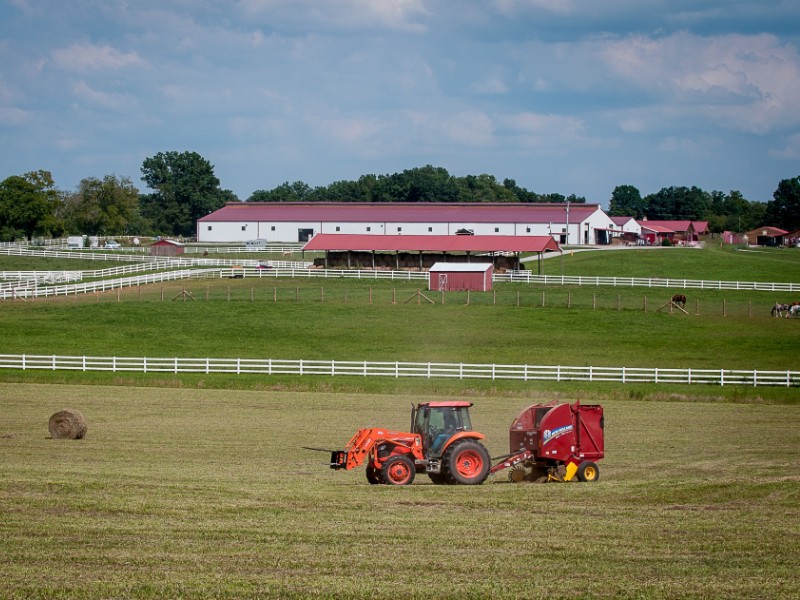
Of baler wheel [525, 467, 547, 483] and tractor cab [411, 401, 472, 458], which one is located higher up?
tractor cab [411, 401, 472, 458]

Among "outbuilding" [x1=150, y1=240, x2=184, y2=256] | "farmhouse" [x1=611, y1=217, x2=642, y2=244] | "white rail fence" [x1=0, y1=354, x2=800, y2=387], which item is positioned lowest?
"white rail fence" [x1=0, y1=354, x2=800, y2=387]

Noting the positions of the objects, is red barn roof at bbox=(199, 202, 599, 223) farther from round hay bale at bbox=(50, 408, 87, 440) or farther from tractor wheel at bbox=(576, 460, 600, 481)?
tractor wheel at bbox=(576, 460, 600, 481)

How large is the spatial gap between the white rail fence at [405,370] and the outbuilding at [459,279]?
3047 centimetres

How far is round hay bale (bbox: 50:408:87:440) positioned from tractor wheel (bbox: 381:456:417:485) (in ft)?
36.9

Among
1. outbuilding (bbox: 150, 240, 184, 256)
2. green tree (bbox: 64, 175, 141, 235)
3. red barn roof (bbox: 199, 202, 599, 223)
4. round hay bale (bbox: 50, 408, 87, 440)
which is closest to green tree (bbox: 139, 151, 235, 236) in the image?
green tree (bbox: 64, 175, 141, 235)

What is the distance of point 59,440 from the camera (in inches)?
1112

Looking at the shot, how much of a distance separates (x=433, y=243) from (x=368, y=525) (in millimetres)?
81253

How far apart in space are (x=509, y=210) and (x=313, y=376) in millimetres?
86969

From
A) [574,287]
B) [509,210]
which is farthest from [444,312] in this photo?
[509,210]

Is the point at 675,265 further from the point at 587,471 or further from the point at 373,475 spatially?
the point at 373,475

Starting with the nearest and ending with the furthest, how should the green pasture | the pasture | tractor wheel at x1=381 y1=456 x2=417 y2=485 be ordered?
the pasture → tractor wheel at x1=381 y1=456 x2=417 y2=485 → the green pasture

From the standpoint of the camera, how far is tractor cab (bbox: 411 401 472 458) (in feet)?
69.7

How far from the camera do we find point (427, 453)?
21.3 metres

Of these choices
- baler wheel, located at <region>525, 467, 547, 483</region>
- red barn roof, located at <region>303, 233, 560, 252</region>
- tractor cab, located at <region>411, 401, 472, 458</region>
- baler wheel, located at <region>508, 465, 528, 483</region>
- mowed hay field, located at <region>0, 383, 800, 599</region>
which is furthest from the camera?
red barn roof, located at <region>303, 233, 560, 252</region>
